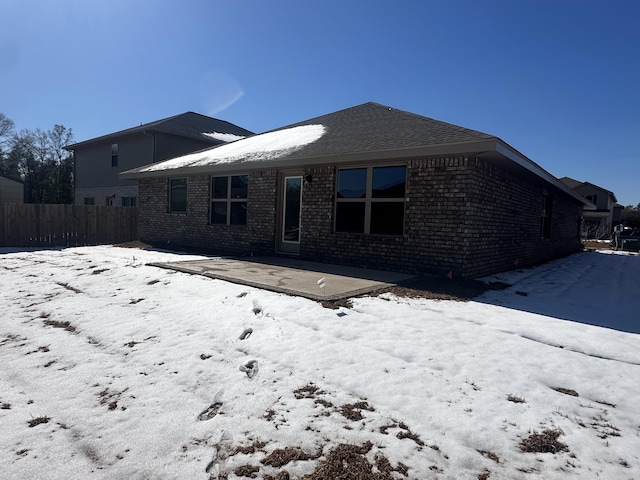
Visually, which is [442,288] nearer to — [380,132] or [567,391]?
[567,391]

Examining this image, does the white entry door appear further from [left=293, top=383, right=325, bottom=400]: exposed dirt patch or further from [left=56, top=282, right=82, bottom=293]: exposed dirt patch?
[left=293, top=383, right=325, bottom=400]: exposed dirt patch

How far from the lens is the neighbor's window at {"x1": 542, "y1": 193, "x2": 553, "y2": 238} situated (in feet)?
42.8

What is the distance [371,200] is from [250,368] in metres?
5.70

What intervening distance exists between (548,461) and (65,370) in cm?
384

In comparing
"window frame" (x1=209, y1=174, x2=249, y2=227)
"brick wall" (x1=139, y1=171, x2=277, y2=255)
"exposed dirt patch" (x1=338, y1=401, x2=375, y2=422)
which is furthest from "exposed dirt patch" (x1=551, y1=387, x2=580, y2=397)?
"window frame" (x1=209, y1=174, x2=249, y2=227)

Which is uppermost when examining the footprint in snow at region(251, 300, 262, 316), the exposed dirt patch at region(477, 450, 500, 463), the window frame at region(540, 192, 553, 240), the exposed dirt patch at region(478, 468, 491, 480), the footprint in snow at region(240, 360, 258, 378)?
the window frame at region(540, 192, 553, 240)

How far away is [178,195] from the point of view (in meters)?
13.0

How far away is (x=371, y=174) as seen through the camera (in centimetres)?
842

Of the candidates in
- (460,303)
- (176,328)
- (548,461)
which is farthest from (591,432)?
(176,328)

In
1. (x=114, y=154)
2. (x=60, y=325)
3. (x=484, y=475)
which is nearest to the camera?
(x=484, y=475)

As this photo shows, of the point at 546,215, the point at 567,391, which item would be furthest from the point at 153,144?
the point at 567,391

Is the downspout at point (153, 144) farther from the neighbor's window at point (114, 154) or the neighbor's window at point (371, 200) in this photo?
the neighbor's window at point (371, 200)

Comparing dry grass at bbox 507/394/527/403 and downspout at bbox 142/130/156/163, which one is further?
downspout at bbox 142/130/156/163

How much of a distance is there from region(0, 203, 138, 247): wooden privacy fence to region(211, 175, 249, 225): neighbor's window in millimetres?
6533
